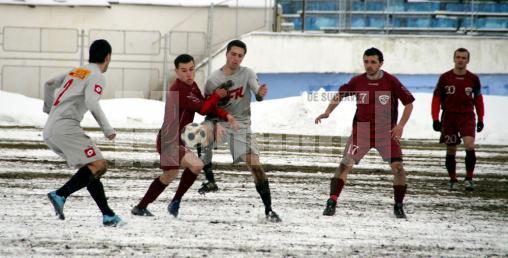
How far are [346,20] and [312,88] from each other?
10.7ft

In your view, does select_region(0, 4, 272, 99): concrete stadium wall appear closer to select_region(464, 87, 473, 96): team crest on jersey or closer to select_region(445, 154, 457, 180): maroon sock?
select_region(445, 154, 457, 180): maroon sock

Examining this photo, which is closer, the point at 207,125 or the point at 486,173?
the point at 207,125

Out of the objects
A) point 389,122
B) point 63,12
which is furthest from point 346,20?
point 389,122

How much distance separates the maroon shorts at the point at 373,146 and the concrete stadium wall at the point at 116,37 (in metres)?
24.0

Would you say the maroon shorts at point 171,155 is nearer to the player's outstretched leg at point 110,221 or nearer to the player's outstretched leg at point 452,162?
the player's outstretched leg at point 110,221

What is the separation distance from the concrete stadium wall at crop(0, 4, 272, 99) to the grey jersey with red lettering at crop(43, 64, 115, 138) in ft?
83.2

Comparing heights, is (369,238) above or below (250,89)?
below

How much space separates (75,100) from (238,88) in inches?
74.5

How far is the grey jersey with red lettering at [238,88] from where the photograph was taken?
9828 mm

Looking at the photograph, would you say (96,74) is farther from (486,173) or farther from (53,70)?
(53,70)

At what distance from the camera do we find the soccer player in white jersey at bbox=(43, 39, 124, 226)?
8.68m

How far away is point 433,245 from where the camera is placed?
8219mm

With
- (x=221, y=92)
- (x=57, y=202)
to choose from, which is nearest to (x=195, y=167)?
(x=221, y=92)

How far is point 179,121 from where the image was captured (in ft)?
31.3
